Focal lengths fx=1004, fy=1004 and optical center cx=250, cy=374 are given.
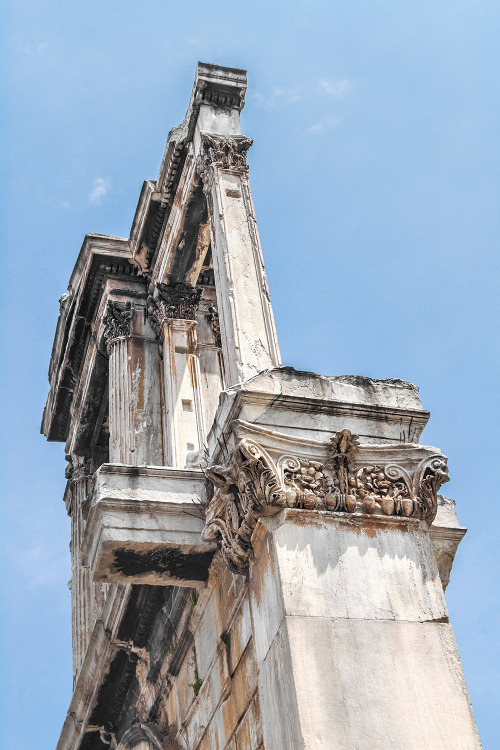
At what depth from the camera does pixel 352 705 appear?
6262 millimetres

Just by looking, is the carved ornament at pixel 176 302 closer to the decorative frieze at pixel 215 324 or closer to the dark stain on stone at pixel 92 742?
the decorative frieze at pixel 215 324

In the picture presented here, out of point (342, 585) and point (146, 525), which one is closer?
point (342, 585)

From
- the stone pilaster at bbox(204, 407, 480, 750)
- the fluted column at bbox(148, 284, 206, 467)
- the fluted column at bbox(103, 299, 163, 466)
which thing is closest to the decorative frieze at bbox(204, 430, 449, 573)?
the stone pilaster at bbox(204, 407, 480, 750)

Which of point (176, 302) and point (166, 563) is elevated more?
point (176, 302)

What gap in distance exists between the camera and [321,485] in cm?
725

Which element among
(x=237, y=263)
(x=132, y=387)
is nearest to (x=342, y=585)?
(x=237, y=263)

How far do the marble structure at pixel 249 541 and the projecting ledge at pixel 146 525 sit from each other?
16mm

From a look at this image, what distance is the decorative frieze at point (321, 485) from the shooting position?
7113 mm

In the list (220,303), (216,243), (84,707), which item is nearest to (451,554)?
(220,303)

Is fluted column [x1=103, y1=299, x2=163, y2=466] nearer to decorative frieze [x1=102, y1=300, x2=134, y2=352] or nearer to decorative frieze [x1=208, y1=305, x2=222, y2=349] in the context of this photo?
decorative frieze [x1=102, y1=300, x2=134, y2=352]

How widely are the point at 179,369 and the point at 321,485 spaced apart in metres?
5.19

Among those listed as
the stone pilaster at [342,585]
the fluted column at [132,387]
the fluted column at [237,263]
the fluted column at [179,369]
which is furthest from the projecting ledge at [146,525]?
the fluted column at [132,387]

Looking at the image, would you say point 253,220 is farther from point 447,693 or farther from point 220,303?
point 447,693

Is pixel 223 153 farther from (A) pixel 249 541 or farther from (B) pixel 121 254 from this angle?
(A) pixel 249 541
